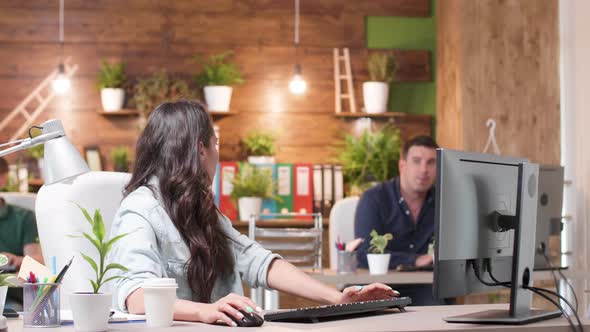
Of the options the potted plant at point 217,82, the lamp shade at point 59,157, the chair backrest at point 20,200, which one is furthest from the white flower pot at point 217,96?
the lamp shade at point 59,157

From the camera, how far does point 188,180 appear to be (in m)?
2.20

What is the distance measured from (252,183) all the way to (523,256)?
12.5 feet

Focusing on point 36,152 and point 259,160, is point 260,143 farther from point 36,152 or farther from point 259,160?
point 36,152

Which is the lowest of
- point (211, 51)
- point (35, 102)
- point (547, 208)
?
point (547, 208)

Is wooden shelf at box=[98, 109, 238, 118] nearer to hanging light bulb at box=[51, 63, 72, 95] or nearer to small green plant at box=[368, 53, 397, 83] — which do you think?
hanging light bulb at box=[51, 63, 72, 95]

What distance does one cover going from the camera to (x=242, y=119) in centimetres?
623

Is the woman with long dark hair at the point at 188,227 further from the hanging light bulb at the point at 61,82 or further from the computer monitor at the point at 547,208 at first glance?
the hanging light bulb at the point at 61,82

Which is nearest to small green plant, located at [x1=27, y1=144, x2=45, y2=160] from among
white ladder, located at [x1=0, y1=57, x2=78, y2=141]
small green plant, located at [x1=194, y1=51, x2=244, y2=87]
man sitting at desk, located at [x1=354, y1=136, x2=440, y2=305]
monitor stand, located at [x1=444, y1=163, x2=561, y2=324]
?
white ladder, located at [x1=0, y1=57, x2=78, y2=141]

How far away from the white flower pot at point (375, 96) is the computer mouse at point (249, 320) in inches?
179

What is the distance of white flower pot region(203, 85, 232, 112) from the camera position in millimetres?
5973

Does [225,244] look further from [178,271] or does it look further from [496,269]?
[496,269]

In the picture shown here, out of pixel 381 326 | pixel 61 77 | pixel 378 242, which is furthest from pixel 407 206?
pixel 61 77

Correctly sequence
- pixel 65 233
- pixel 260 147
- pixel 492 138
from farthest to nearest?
pixel 260 147
pixel 492 138
pixel 65 233

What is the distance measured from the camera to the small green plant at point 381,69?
6.16 metres
